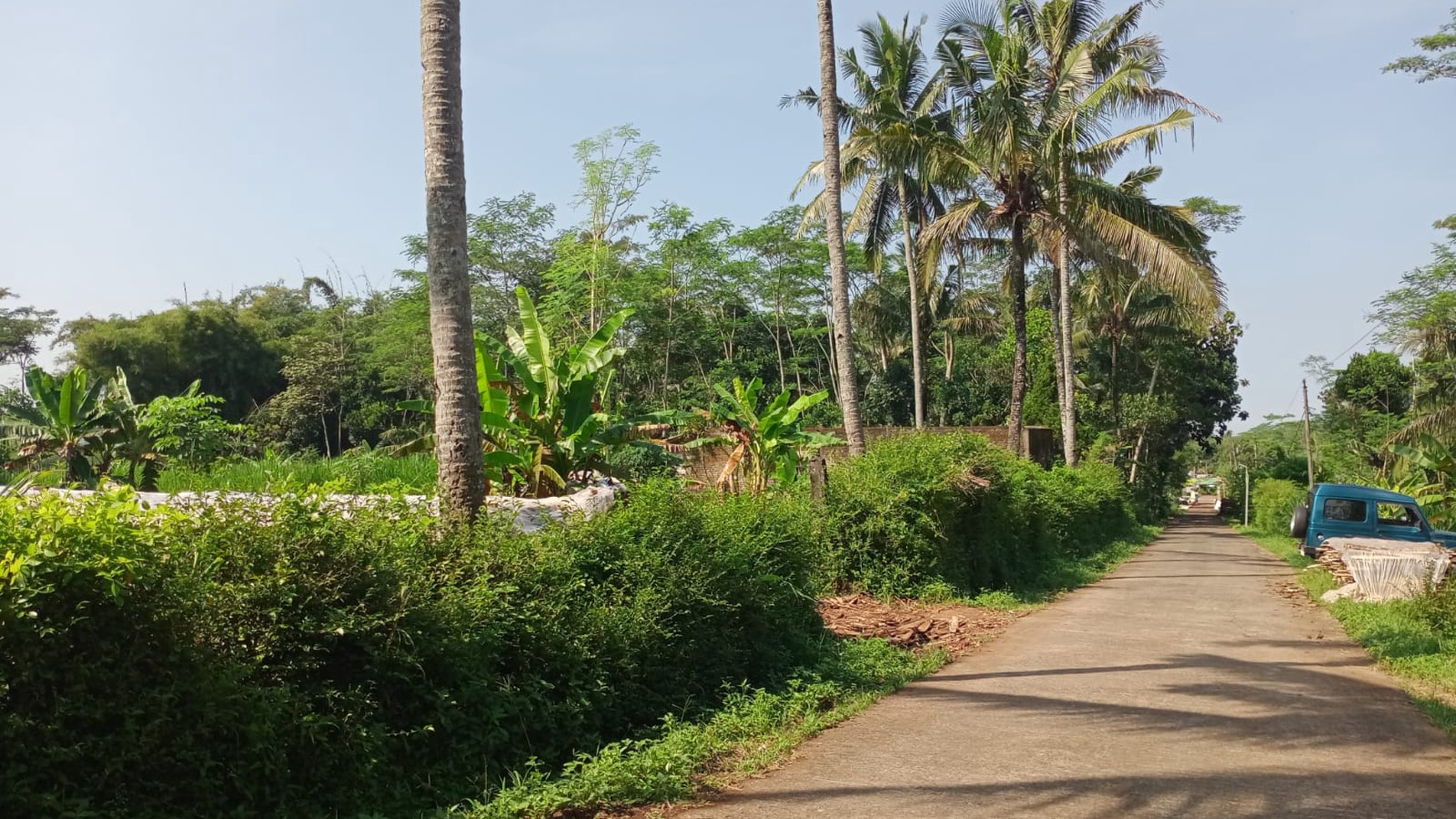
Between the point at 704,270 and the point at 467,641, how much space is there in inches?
1333

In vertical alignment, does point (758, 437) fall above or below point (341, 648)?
above

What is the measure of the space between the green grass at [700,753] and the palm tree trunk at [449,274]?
209 centimetres

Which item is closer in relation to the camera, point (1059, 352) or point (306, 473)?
point (306, 473)

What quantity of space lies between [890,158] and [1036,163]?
10.6 feet

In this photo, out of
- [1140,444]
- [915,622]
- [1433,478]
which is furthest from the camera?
[1140,444]

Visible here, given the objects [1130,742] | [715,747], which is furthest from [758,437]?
[715,747]

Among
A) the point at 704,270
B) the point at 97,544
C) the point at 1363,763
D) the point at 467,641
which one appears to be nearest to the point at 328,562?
the point at 467,641

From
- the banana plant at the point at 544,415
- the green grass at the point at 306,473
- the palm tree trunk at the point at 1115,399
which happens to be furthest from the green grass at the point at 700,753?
the palm tree trunk at the point at 1115,399

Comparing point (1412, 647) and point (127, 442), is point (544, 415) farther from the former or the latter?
point (1412, 647)

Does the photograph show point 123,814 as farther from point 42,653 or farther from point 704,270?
point 704,270

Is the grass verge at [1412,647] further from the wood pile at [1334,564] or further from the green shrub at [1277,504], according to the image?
the green shrub at [1277,504]

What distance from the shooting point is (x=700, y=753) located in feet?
20.4

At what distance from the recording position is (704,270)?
1529 inches

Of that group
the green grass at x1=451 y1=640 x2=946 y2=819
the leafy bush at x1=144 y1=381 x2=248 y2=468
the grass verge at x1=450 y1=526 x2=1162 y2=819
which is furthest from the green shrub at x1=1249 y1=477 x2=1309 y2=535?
the leafy bush at x1=144 y1=381 x2=248 y2=468
